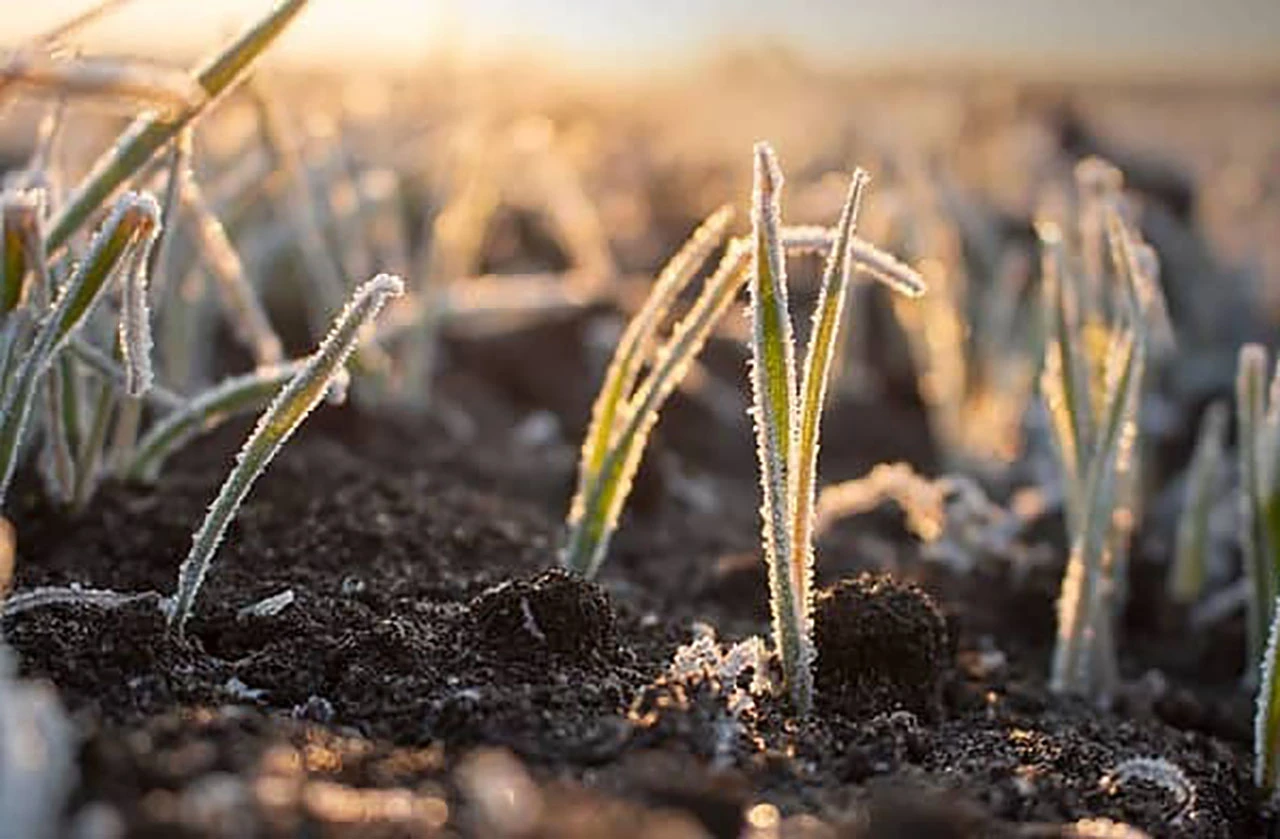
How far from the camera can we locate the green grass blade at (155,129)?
147cm

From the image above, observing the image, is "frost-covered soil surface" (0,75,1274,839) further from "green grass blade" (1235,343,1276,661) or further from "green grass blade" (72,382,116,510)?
"green grass blade" (1235,343,1276,661)

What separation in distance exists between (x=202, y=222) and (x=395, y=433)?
73cm

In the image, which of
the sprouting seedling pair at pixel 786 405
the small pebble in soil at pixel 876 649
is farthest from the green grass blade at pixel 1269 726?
the sprouting seedling pair at pixel 786 405

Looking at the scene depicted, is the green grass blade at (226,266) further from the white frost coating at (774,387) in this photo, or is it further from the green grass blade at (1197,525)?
the green grass blade at (1197,525)

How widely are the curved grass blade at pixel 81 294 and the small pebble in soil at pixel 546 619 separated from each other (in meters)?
0.42

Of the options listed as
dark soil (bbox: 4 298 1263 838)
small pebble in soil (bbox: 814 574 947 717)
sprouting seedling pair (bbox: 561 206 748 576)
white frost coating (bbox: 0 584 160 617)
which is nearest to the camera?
dark soil (bbox: 4 298 1263 838)

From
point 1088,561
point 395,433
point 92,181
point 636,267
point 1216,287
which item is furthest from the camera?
point 636,267

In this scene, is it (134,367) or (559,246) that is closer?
(134,367)

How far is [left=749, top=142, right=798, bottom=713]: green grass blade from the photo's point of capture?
1.34 m

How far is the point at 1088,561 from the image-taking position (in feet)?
6.07

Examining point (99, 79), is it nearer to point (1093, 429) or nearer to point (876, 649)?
point (876, 649)

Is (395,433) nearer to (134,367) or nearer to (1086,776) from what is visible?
(134,367)

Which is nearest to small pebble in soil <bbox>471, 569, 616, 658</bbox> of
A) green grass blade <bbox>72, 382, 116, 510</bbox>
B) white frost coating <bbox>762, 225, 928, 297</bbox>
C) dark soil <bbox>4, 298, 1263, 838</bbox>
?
dark soil <bbox>4, 298, 1263, 838</bbox>

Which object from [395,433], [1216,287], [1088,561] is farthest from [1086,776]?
[1216,287]
